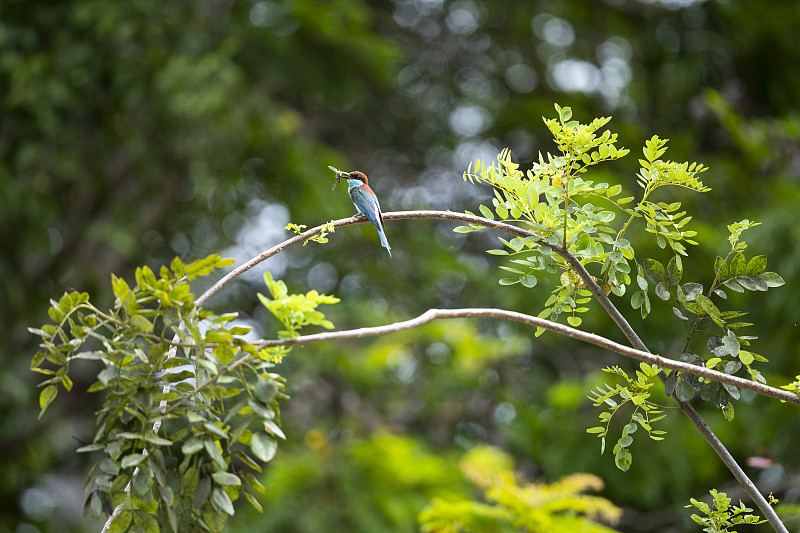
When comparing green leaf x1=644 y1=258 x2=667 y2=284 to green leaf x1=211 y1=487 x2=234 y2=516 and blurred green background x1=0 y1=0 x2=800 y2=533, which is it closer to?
green leaf x1=211 y1=487 x2=234 y2=516

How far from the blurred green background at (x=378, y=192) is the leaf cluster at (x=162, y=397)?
2.99m

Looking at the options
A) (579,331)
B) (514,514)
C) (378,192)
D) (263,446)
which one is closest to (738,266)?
(579,331)

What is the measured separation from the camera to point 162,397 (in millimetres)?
1265

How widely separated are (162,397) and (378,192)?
5959 mm

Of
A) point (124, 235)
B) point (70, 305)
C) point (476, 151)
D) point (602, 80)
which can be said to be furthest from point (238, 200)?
point (70, 305)

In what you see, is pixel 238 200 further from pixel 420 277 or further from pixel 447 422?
pixel 447 422

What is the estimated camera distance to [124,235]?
540cm

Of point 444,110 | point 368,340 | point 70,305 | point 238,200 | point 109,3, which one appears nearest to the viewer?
point 70,305

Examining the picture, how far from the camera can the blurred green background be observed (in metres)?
4.93

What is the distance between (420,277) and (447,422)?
130 centimetres

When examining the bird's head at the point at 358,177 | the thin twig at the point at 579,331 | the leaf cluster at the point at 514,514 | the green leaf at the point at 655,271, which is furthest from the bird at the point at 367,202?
the leaf cluster at the point at 514,514

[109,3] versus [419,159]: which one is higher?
[109,3]

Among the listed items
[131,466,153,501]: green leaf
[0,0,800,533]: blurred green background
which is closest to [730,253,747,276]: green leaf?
[131,466,153,501]: green leaf

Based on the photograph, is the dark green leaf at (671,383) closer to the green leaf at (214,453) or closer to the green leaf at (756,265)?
the green leaf at (756,265)
